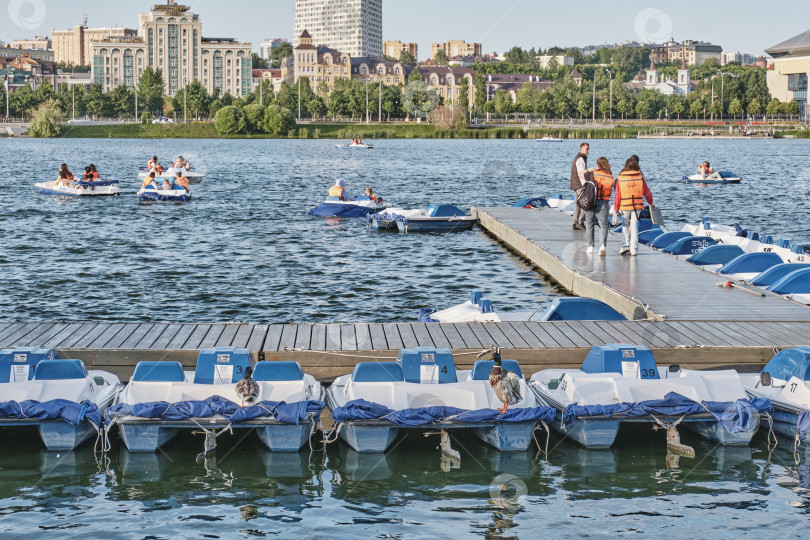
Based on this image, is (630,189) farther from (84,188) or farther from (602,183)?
(84,188)

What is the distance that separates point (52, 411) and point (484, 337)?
5750mm

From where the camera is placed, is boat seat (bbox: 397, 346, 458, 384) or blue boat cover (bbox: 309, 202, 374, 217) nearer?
boat seat (bbox: 397, 346, 458, 384)

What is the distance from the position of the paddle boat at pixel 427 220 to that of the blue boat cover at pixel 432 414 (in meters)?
23.5

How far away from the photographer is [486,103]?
19500 centimetres

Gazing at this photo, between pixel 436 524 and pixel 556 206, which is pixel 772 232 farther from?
pixel 436 524

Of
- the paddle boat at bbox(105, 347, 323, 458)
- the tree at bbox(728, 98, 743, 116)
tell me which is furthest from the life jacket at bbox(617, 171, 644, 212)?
the tree at bbox(728, 98, 743, 116)

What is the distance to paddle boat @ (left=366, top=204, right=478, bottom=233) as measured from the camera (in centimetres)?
3538

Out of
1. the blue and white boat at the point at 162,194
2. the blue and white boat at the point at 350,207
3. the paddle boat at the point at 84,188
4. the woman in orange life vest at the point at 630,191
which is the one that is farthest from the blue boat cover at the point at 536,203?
the paddle boat at the point at 84,188

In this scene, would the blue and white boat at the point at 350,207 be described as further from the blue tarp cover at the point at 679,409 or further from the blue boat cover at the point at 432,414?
the blue boat cover at the point at 432,414

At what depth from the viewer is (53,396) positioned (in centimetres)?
1229

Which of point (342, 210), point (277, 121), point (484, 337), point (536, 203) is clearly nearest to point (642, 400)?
point (484, 337)

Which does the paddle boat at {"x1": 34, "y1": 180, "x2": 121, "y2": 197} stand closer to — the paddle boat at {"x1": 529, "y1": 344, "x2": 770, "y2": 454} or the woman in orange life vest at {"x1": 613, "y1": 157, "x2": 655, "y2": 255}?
the woman in orange life vest at {"x1": 613, "y1": 157, "x2": 655, "y2": 255}

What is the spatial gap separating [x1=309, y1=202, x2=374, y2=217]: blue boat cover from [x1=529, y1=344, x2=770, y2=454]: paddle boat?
89.5 feet

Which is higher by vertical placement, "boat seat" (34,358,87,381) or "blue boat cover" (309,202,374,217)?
"blue boat cover" (309,202,374,217)
